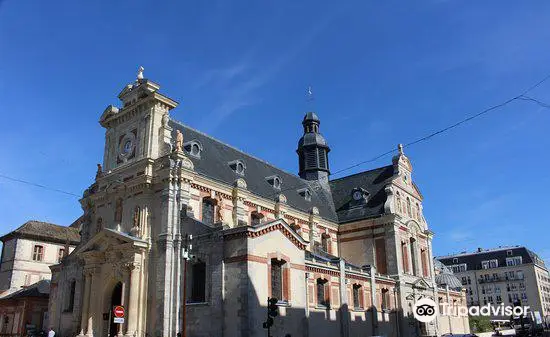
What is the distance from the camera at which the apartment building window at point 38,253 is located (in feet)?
160

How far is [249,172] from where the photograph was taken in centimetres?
3869

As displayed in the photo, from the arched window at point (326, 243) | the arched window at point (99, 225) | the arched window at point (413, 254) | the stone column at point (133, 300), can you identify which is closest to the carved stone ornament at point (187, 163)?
the stone column at point (133, 300)

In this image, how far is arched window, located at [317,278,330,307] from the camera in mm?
31837

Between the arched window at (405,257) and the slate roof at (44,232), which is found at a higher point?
the slate roof at (44,232)

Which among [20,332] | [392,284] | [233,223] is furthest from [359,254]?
[20,332]

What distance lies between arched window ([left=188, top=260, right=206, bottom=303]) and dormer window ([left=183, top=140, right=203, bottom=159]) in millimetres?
8584

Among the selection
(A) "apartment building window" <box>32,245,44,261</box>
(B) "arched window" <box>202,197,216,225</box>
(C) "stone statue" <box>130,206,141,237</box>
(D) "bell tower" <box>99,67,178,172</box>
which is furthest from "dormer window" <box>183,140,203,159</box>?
(A) "apartment building window" <box>32,245,44,261</box>

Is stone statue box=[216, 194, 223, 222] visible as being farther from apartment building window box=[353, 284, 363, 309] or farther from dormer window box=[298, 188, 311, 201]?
dormer window box=[298, 188, 311, 201]

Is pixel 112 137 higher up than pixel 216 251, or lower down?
higher up

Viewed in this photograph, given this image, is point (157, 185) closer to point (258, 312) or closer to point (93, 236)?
point (93, 236)

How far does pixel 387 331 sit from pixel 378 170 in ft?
52.7

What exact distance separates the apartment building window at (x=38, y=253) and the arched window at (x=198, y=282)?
2837 centimetres

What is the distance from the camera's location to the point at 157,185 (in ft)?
101

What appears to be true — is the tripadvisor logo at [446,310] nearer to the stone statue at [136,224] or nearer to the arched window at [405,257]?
the arched window at [405,257]
